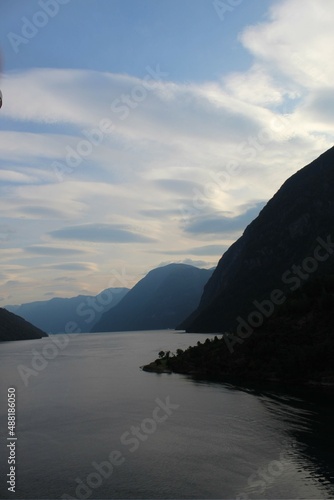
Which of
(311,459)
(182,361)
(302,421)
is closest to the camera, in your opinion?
(311,459)

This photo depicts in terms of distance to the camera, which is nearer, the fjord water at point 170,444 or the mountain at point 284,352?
the fjord water at point 170,444

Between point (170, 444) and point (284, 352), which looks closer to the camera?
point (170, 444)

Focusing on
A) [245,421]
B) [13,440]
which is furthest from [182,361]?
[13,440]

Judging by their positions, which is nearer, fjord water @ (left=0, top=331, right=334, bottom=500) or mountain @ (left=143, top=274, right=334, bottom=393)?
fjord water @ (left=0, top=331, right=334, bottom=500)

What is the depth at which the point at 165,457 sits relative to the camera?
161ft

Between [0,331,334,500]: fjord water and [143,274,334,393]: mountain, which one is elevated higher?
[143,274,334,393]: mountain

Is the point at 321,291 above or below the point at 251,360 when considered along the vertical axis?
above

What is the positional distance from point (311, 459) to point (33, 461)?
95.3 ft

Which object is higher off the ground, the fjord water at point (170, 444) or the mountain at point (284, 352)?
the mountain at point (284, 352)

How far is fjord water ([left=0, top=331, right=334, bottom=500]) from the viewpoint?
40.7 metres

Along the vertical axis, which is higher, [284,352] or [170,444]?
[284,352]

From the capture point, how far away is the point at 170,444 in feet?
178

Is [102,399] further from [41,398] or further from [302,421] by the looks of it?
[302,421]

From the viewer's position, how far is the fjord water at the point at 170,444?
40.7 meters
